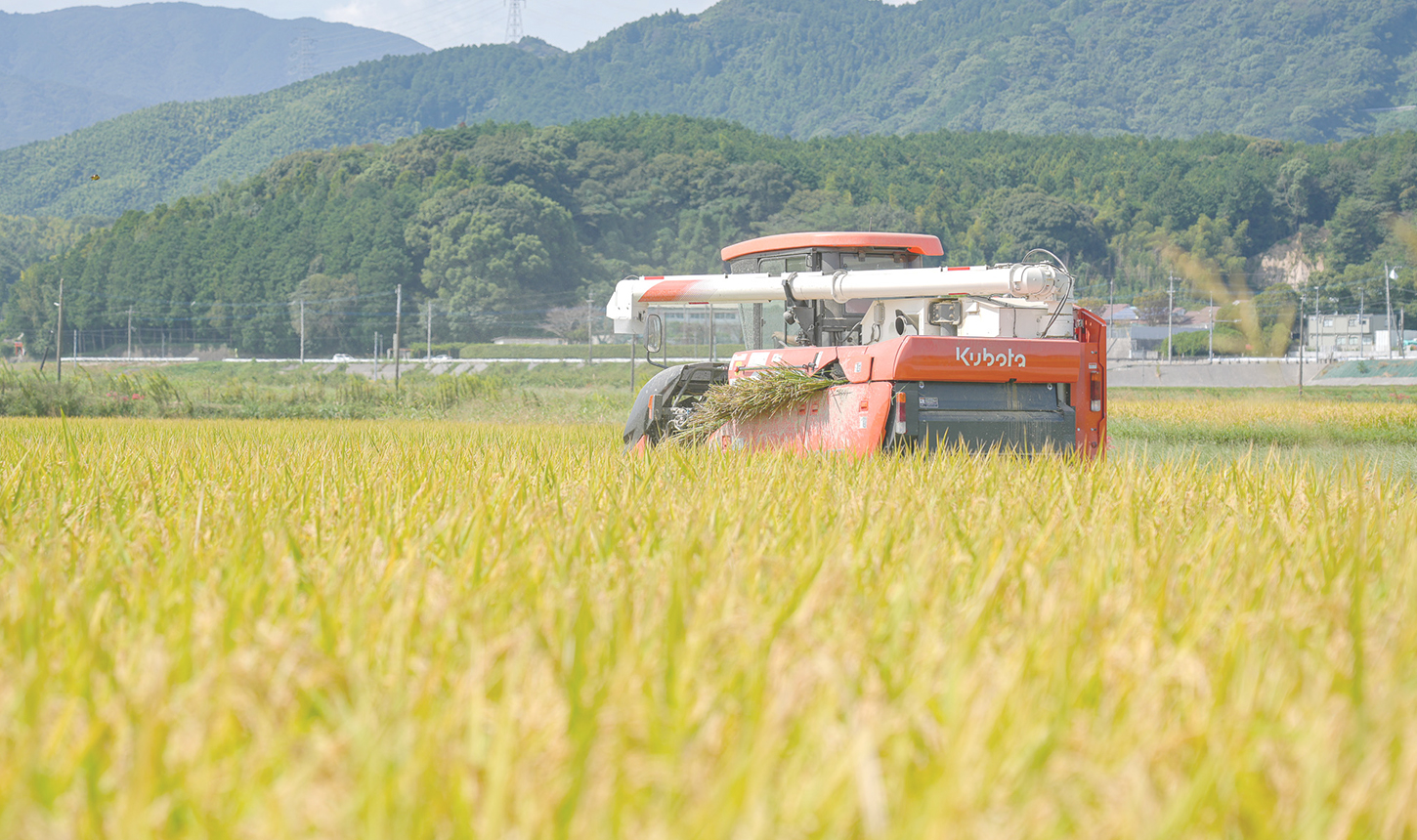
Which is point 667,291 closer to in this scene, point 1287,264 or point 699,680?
point 699,680

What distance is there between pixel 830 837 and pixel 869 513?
2.03 m

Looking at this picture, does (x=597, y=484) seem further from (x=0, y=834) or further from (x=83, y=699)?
(x=0, y=834)

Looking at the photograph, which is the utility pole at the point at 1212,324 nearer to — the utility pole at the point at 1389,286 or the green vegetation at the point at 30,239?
the utility pole at the point at 1389,286

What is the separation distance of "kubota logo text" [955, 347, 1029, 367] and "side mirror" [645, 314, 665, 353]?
7.76 feet

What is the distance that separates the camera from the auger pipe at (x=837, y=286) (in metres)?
6.63

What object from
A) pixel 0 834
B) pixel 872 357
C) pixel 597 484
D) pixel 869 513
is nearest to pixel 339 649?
pixel 0 834

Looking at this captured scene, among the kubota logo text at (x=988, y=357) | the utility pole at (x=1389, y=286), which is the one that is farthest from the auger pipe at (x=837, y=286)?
the utility pole at (x=1389, y=286)

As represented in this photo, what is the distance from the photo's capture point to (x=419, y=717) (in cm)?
114

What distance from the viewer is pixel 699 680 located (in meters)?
1.30

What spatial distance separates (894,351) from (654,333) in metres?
2.40

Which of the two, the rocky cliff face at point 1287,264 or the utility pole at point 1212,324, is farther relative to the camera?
the rocky cliff face at point 1287,264

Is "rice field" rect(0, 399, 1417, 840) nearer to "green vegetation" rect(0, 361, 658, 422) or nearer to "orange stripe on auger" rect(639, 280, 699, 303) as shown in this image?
"orange stripe on auger" rect(639, 280, 699, 303)

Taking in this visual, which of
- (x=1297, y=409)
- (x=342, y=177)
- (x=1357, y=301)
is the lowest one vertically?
(x=1297, y=409)

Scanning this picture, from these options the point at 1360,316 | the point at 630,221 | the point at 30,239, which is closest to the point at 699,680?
the point at 1360,316
